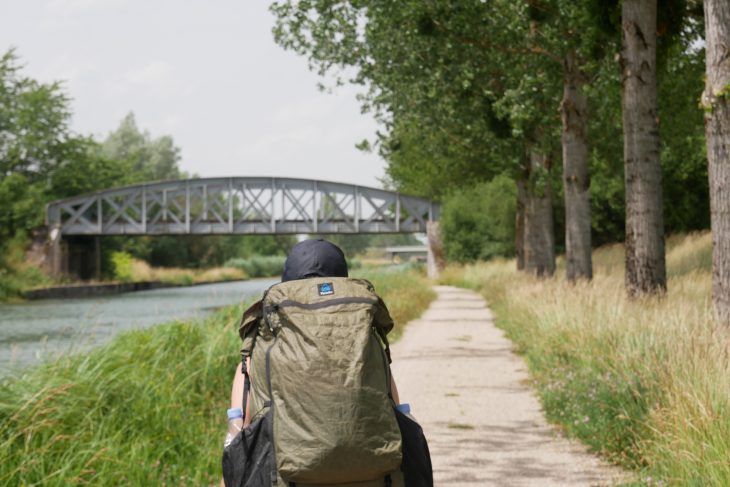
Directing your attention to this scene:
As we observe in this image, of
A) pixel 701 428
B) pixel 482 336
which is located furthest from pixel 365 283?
pixel 482 336

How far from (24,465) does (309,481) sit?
133 inches

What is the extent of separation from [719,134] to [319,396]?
6396 millimetres

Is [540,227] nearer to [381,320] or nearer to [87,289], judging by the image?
[381,320]

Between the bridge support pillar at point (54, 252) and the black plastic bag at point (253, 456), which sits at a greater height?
the bridge support pillar at point (54, 252)

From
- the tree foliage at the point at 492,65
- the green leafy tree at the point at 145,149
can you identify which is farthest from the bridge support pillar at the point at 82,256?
the tree foliage at the point at 492,65

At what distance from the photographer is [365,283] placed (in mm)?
3312

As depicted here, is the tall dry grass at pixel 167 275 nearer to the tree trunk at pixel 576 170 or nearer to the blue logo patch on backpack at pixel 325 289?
the tree trunk at pixel 576 170

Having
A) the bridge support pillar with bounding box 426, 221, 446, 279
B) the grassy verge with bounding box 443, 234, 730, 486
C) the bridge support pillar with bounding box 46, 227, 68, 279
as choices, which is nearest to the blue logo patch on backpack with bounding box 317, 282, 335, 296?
the grassy verge with bounding box 443, 234, 730, 486

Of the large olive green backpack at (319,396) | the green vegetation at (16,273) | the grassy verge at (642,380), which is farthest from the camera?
the green vegetation at (16,273)

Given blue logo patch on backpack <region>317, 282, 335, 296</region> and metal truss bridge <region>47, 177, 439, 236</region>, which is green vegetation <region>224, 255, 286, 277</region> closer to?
metal truss bridge <region>47, 177, 439, 236</region>

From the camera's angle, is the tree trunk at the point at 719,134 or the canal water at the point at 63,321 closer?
the tree trunk at the point at 719,134

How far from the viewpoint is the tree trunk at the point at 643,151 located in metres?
12.1

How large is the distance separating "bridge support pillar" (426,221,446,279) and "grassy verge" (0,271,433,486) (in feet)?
151

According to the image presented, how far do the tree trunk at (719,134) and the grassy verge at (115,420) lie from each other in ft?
14.8
